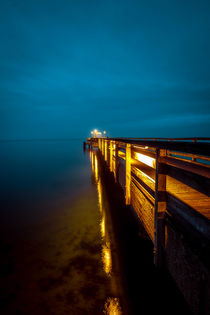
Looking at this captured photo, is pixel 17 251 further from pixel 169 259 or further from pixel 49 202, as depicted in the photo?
pixel 169 259

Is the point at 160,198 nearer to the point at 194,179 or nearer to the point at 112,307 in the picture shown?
the point at 194,179

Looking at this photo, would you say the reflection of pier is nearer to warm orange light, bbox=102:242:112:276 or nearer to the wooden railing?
the wooden railing

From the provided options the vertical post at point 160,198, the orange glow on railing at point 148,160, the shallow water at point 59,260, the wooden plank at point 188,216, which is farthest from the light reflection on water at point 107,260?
the orange glow on railing at point 148,160

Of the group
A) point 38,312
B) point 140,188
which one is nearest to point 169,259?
point 140,188

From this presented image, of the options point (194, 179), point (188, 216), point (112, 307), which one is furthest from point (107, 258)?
point (194, 179)

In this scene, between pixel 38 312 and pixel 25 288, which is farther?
pixel 25 288

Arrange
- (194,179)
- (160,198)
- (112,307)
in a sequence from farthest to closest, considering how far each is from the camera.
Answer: (112,307) → (160,198) → (194,179)

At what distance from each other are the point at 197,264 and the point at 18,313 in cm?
303

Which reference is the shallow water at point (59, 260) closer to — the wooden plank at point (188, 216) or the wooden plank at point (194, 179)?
the wooden plank at point (188, 216)

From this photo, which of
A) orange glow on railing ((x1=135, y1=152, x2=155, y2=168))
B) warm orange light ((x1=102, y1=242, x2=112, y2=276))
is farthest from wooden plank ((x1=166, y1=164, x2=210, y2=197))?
warm orange light ((x1=102, y1=242, x2=112, y2=276))

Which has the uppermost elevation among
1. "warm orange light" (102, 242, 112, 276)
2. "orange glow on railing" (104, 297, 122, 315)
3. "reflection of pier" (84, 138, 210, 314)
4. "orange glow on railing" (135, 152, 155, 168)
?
"orange glow on railing" (135, 152, 155, 168)

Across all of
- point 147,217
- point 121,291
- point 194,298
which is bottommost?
point 121,291

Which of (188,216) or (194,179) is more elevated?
(194,179)

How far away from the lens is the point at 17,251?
13.9ft
